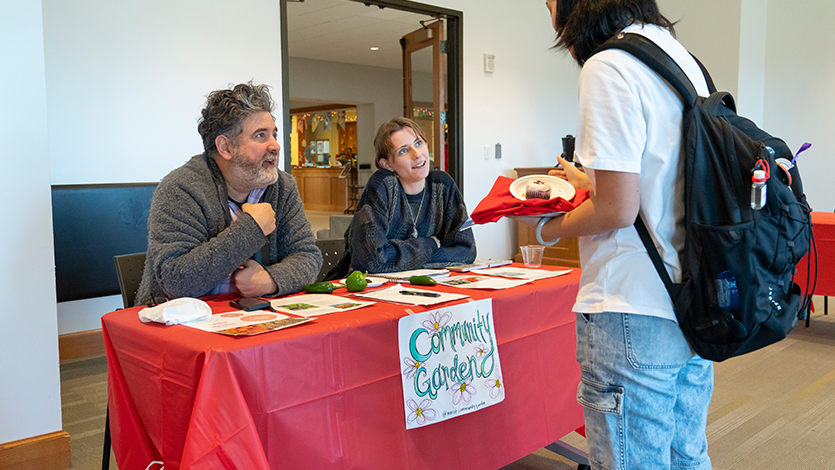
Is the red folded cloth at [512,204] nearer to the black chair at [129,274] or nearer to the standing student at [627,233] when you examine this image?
the standing student at [627,233]

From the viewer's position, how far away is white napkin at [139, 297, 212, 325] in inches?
50.1

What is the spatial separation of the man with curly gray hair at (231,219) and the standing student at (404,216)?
1.01 ft

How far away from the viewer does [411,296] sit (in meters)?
1.57

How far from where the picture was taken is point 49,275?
6.63 feet

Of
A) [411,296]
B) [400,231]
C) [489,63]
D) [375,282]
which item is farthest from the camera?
[489,63]

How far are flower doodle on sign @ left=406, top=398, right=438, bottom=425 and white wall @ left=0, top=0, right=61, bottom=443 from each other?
1.37m

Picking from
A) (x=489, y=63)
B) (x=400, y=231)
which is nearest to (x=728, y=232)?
(x=400, y=231)

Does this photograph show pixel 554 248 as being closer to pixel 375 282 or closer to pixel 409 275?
pixel 409 275

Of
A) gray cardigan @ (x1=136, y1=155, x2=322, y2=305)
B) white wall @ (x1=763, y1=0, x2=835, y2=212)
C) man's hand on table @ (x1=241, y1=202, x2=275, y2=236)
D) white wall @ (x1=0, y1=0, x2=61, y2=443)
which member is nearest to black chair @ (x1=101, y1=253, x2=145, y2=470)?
gray cardigan @ (x1=136, y1=155, x2=322, y2=305)

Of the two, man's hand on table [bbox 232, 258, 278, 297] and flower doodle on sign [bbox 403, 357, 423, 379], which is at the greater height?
man's hand on table [bbox 232, 258, 278, 297]

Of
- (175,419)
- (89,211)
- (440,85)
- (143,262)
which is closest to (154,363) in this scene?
(175,419)

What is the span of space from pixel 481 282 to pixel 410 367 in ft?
1.49

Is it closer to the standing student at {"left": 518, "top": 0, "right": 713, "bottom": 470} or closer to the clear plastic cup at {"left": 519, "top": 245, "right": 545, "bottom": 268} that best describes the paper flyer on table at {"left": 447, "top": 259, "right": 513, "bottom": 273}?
the clear plastic cup at {"left": 519, "top": 245, "right": 545, "bottom": 268}

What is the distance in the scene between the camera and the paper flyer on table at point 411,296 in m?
1.50
